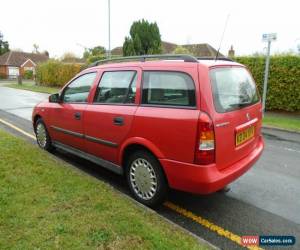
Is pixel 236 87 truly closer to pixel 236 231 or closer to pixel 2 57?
pixel 236 231

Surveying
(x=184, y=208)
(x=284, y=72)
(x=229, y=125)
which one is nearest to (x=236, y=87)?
(x=229, y=125)

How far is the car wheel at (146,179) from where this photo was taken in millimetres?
3766

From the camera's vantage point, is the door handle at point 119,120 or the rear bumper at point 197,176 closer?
the rear bumper at point 197,176

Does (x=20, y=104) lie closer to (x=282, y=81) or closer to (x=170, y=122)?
(x=282, y=81)

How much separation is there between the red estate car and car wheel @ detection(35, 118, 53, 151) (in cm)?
135

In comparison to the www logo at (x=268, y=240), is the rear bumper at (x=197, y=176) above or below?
above

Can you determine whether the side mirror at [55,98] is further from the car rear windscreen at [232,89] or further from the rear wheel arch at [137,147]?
the car rear windscreen at [232,89]

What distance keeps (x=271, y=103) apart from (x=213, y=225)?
416 inches

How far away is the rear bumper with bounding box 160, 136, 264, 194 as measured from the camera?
3365 mm

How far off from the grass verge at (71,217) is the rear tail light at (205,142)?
785mm

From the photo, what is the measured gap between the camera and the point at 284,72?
12289 millimetres

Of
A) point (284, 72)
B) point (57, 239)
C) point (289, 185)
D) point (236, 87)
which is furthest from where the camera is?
point (284, 72)

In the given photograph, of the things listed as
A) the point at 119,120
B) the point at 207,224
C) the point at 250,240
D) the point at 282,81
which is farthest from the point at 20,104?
the point at 250,240

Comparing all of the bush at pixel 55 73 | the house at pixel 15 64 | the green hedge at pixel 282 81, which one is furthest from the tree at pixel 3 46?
the green hedge at pixel 282 81
